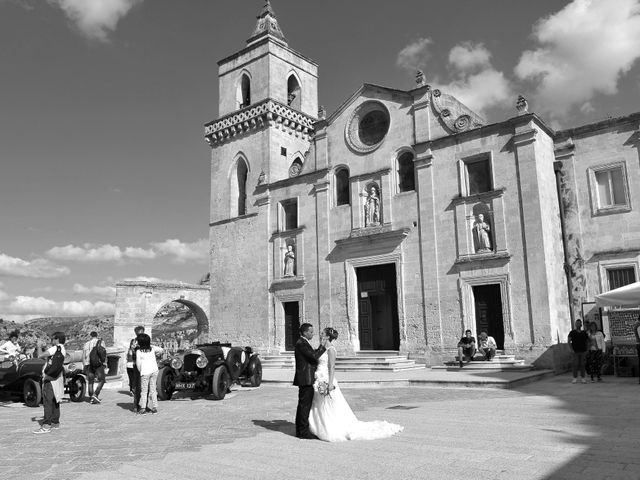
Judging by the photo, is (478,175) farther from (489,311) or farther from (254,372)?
(254,372)

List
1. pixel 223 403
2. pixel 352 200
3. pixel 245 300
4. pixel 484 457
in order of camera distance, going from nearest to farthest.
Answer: pixel 484 457 → pixel 223 403 → pixel 352 200 → pixel 245 300

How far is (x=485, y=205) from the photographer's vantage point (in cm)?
1955

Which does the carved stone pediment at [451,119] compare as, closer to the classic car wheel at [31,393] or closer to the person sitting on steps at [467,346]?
the person sitting on steps at [467,346]

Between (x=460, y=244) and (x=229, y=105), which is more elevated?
(x=229, y=105)

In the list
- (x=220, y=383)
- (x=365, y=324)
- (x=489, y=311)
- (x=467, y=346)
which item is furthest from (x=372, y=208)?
(x=220, y=383)

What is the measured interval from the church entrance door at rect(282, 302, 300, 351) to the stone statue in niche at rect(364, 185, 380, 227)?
5208 mm

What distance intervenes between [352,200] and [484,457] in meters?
17.4

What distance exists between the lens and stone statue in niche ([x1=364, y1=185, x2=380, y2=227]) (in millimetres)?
22281

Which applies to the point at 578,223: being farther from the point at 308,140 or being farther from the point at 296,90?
the point at 296,90

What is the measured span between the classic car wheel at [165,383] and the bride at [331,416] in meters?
6.02

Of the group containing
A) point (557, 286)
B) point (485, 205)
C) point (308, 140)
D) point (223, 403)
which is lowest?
point (223, 403)

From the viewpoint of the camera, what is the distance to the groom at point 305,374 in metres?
7.70

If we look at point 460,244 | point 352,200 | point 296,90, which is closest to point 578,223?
point 460,244

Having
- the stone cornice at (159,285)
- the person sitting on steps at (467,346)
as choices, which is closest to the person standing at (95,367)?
the person sitting on steps at (467,346)
